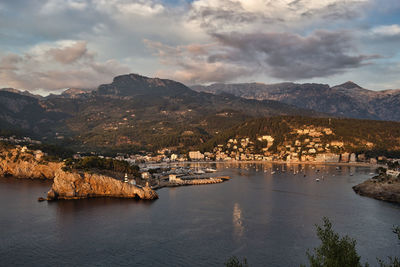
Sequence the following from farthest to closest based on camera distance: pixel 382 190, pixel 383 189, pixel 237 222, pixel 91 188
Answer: pixel 382 190 < pixel 383 189 < pixel 91 188 < pixel 237 222

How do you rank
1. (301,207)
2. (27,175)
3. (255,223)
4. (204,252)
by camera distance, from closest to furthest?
(204,252), (255,223), (301,207), (27,175)

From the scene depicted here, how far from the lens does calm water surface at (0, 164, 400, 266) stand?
153 feet

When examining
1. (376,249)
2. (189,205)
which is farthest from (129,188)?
(376,249)

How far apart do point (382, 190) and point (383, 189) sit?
37cm

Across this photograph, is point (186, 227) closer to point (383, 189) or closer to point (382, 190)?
point (382, 190)

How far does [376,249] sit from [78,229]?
49.3 meters

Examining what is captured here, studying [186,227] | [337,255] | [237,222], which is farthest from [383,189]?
[337,255]

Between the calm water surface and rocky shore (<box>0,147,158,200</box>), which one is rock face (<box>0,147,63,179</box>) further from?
rocky shore (<box>0,147,158,200</box>)

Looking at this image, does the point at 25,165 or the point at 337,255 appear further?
the point at 25,165

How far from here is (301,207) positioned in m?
78.4

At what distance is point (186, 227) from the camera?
199ft

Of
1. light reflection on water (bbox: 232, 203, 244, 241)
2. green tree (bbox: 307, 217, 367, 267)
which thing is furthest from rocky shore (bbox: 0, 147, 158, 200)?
green tree (bbox: 307, 217, 367, 267)

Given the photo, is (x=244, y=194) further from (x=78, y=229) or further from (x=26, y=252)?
(x=26, y=252)

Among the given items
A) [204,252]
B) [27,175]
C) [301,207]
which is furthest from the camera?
[27,175]
